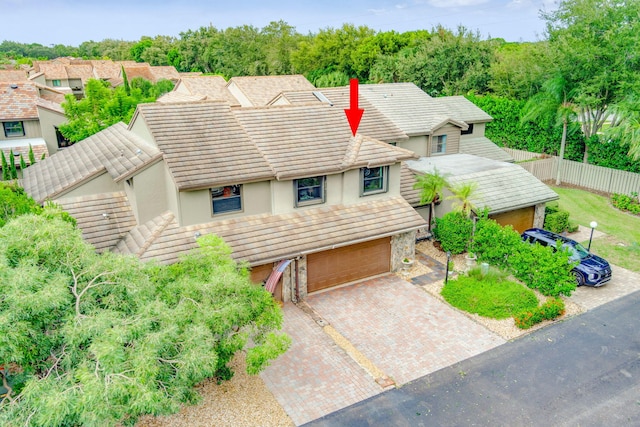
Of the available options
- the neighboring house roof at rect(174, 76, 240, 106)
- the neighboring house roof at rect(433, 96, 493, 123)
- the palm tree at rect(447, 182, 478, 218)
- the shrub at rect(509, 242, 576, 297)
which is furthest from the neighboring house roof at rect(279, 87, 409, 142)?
the neighboring house roof at rect(174, 76, 240, 106)

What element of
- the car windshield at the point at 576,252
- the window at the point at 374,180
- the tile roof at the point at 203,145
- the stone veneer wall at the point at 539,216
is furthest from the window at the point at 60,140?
the car windshield at the point at 576,252

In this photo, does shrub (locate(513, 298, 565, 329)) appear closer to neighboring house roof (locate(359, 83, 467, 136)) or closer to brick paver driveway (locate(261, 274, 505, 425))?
brick paver driveway (locate(261, 274, 505, 425))

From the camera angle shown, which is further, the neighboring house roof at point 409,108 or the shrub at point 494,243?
the neighboring house roof at point 409,108

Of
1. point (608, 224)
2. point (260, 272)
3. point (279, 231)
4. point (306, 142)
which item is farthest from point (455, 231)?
point (608, 224)

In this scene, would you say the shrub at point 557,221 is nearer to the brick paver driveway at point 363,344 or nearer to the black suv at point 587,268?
the black suv at point 587,268

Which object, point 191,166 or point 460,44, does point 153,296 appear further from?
point 460,44

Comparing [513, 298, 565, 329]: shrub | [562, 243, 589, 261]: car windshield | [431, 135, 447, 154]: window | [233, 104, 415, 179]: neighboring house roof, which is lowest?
[513, 298, 565, 329]: shrub
